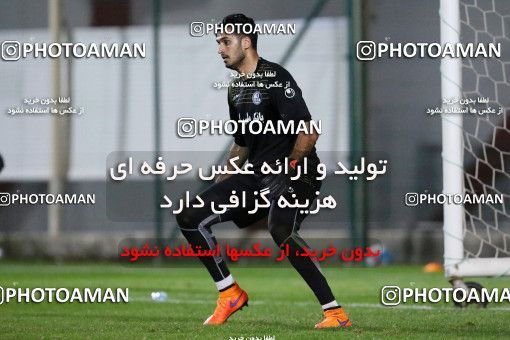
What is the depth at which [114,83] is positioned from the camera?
46.7 ft

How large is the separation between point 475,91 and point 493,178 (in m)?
0.72

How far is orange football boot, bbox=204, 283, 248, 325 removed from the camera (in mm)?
7301

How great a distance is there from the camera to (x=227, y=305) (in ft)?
23.9

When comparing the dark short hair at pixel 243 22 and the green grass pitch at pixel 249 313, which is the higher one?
the dark short hair at pixel 243 22

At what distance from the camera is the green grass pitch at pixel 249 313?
22.2 feet

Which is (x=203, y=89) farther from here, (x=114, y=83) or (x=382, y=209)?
(x=382, y=209)

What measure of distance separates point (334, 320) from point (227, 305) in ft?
2.35

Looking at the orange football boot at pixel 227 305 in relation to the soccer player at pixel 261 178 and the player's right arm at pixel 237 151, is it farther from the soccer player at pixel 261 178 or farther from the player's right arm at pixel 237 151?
the player's right arm at pixel 237 151

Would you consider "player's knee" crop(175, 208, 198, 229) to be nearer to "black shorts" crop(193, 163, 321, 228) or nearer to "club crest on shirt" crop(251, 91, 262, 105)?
"black shorts" crop(193, 163, 321, 228)

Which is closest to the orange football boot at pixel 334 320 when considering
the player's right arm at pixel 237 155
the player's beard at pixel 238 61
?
the player's right arm at pixel 237 155

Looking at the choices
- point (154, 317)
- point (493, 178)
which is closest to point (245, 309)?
point (154, 317)

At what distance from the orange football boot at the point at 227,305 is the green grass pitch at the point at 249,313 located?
0.08 meters

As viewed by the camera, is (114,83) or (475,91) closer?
(475,91)

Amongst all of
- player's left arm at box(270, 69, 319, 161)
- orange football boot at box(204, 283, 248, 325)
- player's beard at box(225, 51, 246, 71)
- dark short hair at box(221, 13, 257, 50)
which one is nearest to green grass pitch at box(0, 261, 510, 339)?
orange football boot at box(204, 283, 248, 325)
